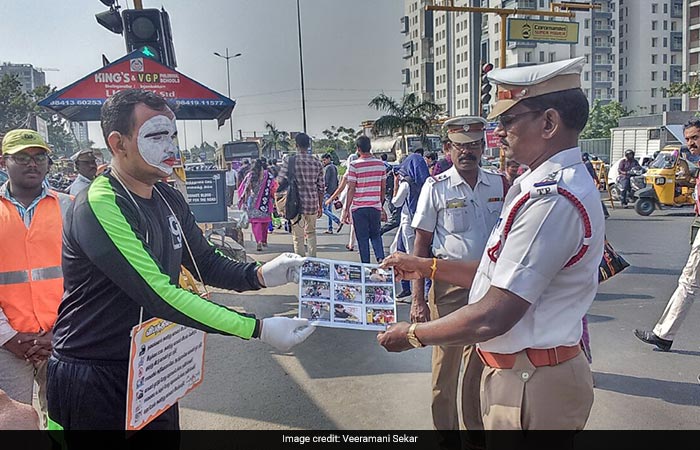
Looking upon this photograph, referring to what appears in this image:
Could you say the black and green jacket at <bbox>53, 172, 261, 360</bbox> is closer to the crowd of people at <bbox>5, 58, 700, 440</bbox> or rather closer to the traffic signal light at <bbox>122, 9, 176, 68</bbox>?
the crowd of people at <bbox>5, 58, 700, 440</bbox>

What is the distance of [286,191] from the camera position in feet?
28.9

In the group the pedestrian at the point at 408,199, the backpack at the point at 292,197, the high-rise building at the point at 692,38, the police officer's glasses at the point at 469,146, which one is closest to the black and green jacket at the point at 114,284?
the police officer's glasses at the point at 469,146

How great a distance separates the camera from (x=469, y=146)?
389 centimetres

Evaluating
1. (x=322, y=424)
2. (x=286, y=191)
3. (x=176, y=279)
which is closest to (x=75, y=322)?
(x=176, y=279)

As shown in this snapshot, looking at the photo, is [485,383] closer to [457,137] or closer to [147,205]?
[147,205]

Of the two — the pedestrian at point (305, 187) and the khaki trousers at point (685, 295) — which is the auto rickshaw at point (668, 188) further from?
the khaki trousers at point (685, 295)

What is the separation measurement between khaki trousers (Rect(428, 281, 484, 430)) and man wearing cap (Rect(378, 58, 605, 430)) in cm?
119

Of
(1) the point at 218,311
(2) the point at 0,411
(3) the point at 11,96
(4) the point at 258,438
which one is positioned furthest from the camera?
(3) the point at 11,96

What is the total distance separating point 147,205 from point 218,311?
553 millimetres

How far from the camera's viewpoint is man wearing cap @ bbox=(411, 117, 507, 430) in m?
3.56

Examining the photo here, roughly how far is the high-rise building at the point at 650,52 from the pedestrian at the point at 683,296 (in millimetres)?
86053

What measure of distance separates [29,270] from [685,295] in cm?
503

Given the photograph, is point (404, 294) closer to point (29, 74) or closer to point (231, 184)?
point (231, 184)

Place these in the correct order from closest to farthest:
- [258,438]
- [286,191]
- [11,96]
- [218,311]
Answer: [218,311] < [258,438] < [286,191] < [11,96]
